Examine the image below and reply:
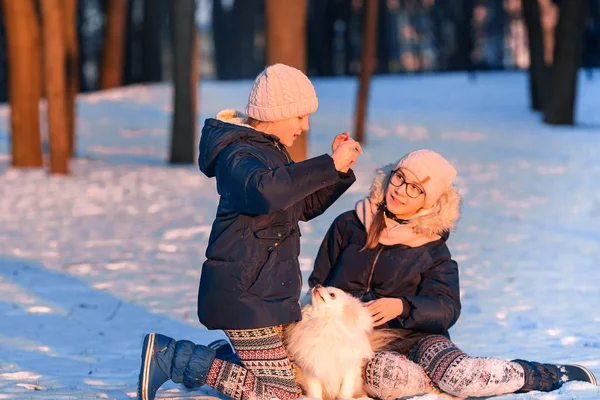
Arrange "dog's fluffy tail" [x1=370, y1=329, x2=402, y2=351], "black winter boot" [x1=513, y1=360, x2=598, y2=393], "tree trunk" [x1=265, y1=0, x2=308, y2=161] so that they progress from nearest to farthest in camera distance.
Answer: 1. "dog's fluffy tail" [x1=370, y1=329, x2=402, y2=351]
2. "black winter boot" [x1=513, y1=360, x2=598, y2=393]
3. "tree trunk" [x1=265, y1=0, x2=308, y2=161]

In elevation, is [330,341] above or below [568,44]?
above

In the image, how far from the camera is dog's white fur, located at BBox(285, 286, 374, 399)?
4.58 m

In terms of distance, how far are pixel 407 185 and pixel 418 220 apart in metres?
0.18

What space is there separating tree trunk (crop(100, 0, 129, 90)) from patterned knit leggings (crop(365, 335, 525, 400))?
2640 cm

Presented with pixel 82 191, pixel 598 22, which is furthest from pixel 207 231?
pixel 598 22

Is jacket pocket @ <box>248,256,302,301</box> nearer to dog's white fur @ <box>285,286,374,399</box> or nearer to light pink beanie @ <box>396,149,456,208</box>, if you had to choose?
dog's white fur @ <box>285,286,374,399</box>

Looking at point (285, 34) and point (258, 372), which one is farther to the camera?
point (285, 34)

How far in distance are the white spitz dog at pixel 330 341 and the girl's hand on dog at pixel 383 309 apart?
0.08 metres

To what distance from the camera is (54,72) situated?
15867 millimetres

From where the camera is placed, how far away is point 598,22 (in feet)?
135

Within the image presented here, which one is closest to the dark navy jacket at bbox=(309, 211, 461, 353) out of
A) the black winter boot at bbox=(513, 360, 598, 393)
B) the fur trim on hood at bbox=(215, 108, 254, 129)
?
the black winter boot at bbox=(513, 360, 598, 393)

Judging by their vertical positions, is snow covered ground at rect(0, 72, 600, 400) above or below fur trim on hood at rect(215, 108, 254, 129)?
below

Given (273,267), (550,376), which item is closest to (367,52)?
(550,376)

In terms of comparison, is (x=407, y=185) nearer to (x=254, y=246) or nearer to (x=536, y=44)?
(x=254, y=246)
